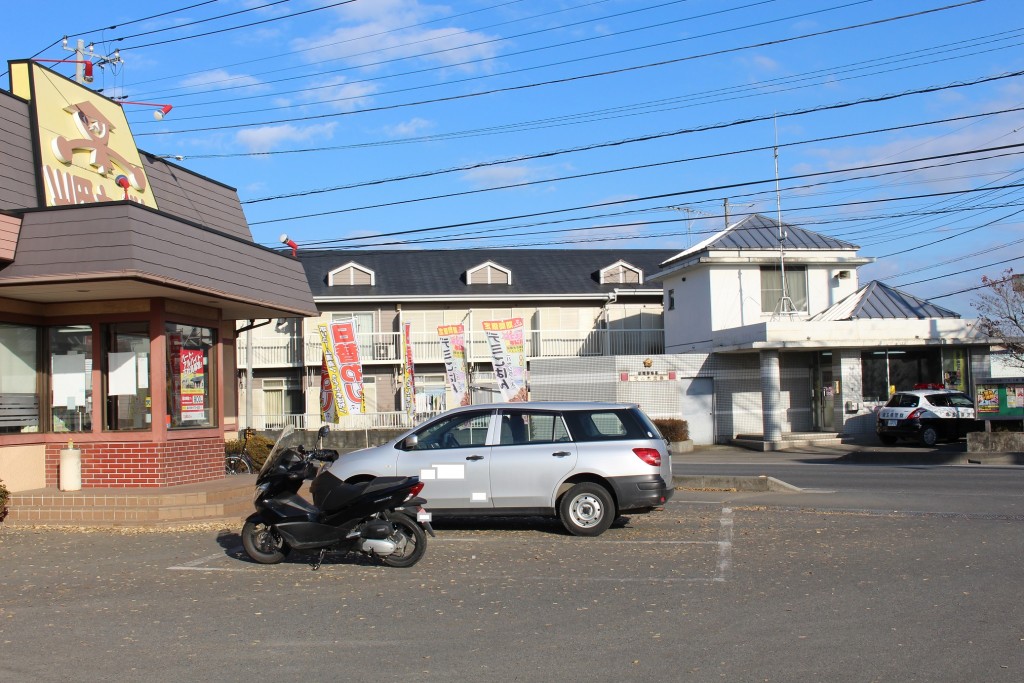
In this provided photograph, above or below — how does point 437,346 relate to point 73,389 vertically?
above

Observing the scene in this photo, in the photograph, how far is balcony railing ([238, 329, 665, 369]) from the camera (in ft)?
139

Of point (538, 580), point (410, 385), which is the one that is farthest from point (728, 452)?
point (538, 580)

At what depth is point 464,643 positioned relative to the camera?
23.6ft

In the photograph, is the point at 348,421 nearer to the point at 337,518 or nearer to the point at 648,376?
the point at 648,376

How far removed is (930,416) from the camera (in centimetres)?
3030

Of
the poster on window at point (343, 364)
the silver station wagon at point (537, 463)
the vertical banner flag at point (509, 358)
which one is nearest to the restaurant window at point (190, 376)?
the silver station wagon at point (537, 463)

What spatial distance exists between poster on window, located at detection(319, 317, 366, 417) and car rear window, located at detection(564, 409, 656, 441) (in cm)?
2215

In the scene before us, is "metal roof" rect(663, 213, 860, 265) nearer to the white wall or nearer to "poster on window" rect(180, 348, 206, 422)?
the white wall

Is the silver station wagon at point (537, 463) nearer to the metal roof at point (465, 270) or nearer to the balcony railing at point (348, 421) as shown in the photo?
the balcony railing at point (348, 421)

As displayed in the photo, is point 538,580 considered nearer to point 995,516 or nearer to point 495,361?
point 995,516

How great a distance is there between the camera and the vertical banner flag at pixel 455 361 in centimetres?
3478

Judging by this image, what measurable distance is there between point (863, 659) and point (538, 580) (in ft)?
11.7

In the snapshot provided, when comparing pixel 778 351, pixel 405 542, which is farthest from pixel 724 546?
pixel 778 351

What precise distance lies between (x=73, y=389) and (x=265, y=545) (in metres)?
6.05
